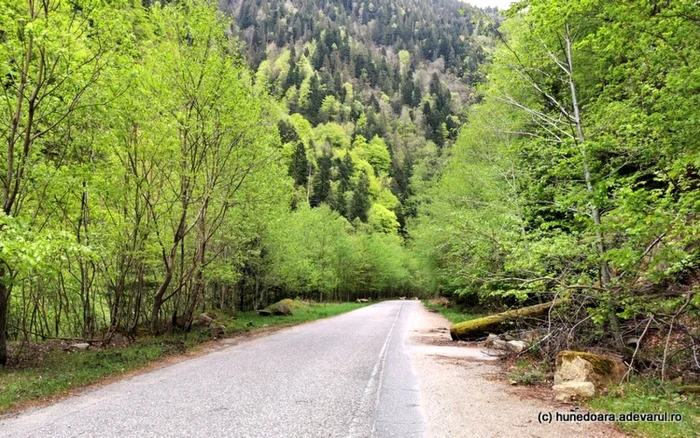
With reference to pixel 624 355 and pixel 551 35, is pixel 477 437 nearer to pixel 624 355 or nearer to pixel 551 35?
pixel 624 355

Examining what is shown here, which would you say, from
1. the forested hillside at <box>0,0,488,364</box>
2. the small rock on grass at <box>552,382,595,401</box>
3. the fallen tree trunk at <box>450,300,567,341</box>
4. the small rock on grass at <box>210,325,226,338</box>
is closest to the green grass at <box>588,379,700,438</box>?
the small rock on grass at <box>552,382,595,401</box>

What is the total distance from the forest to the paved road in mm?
2677

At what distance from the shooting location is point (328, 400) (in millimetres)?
7020

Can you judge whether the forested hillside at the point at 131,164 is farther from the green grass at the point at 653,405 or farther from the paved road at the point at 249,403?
the green grass at the point at 653,405

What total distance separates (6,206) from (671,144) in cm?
1296

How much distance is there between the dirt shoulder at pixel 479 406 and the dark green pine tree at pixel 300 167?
6346 centimetres

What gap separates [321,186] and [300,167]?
622cm

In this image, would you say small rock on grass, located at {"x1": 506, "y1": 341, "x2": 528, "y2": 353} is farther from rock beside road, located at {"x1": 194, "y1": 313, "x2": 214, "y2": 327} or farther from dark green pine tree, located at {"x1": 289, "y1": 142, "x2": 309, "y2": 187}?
dark green pine tree, located at {"x1": 289, "y1": 142, "x2": 309, "y2": 187}

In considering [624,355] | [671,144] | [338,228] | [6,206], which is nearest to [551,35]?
[671,144]

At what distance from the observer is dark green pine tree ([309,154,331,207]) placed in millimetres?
78438

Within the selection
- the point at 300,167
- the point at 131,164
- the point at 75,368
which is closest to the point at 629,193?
the point at 75,368

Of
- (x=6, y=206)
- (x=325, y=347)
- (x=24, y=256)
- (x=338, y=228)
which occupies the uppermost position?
(x=338, y=228)

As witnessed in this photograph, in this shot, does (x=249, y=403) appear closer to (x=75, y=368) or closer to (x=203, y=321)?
(x=75, y=368)

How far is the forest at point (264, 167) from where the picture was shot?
6934 mm
